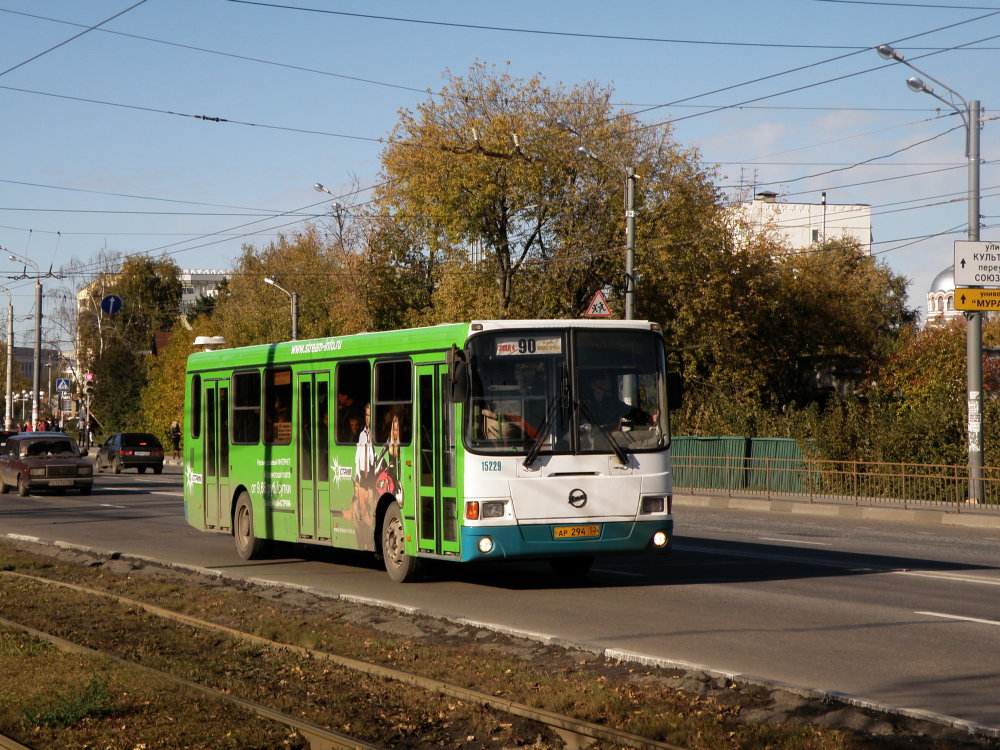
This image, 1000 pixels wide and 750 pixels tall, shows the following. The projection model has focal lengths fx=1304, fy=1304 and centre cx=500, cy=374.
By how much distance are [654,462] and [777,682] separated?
508 cm

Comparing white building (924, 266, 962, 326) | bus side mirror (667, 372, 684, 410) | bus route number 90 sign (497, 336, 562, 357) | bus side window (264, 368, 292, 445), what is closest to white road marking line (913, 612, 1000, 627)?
A: bus side mirror (667, 372, 684, 410)

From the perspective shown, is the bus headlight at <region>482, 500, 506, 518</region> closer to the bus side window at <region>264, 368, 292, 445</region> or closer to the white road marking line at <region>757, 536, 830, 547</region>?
the bus side window at <region>264, 368, 292, 445</region>

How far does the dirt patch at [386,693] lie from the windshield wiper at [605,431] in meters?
2.71

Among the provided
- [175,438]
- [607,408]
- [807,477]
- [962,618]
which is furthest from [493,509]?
[175,438]

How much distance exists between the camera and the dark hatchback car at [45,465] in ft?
111

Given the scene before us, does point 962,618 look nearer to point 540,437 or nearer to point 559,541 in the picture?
point 559,541

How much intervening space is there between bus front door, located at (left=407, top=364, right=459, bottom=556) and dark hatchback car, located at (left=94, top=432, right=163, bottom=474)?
38.4 m

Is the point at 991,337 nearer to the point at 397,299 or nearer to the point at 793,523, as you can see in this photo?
the point at 397,299

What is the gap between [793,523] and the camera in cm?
2484

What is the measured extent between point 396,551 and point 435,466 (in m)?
1.42

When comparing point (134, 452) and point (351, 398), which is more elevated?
point (351, 398)

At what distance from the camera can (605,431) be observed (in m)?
12.9

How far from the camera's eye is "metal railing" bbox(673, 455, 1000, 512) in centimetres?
2577

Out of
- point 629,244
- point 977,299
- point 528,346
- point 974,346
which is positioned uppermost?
point 629,244
